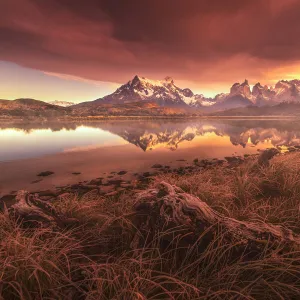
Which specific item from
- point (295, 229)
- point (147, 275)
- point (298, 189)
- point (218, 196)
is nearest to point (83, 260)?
point (147, 275)

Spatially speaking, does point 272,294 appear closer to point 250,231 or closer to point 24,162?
point 250,231

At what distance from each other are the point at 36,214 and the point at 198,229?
3.49 m

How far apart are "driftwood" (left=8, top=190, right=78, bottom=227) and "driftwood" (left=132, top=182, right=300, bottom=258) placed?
72.3 inches

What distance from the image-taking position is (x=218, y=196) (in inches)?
227

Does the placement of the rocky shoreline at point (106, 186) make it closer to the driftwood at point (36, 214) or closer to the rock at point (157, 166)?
the rock at point (157, 166)

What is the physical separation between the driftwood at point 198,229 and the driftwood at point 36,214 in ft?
6.03

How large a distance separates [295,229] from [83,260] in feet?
13.6

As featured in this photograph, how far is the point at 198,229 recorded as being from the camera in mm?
3594

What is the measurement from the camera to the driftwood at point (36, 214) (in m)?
4.57

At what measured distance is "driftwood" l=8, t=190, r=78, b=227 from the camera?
4.57m

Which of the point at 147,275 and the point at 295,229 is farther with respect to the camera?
the point at 295,229

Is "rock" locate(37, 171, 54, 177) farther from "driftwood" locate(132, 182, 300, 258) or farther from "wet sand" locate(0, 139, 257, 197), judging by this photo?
"driftwood" locate(132, 182, 300, 258)

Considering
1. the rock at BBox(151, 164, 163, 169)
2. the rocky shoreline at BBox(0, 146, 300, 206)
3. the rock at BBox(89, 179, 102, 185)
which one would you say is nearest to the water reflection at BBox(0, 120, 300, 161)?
the rock at BBox(151, 164, 163, 169)

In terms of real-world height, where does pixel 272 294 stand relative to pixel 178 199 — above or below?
below
